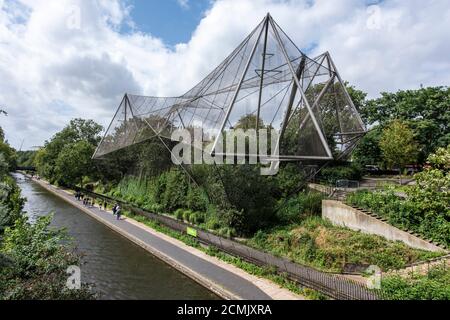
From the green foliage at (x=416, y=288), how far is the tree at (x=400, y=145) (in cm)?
2111

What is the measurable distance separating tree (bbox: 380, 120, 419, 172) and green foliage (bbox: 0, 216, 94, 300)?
92.8ft

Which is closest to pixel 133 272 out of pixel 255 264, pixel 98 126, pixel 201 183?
pixel 255 264

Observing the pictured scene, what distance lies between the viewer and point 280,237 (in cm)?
1662

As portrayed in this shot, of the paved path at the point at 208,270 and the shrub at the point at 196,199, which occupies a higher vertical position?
the shrub at the point at 196,199

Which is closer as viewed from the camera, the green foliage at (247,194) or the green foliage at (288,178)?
the green foliage at (247,194)

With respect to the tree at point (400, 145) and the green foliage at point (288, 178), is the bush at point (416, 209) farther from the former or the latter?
the tree at point (400, 145)

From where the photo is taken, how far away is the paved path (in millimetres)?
11156

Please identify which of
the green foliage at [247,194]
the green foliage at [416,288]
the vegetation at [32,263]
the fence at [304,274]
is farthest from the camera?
the green foliage at [247,194]

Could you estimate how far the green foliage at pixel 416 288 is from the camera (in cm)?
894

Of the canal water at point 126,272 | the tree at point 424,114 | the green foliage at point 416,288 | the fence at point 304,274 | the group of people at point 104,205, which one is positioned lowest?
the canal water at point 126,272

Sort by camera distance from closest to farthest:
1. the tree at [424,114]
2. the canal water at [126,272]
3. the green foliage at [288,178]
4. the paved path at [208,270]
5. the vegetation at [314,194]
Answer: the paved path at [208,270], the canal water at [126,272], the vegetation at [314,194], the green foliage at [288,178], the tree at [424,114]

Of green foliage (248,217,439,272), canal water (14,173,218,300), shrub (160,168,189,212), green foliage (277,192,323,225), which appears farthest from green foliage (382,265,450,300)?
shrub (160,168,189,212)

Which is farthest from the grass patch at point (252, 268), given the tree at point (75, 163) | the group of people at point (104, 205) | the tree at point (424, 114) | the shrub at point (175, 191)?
the tree at point (75, 163)
